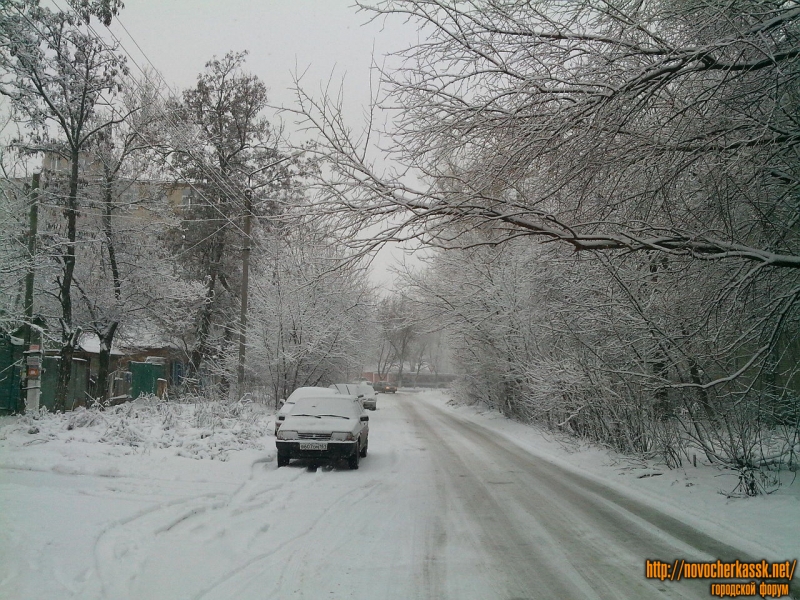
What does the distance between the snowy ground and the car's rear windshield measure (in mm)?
1199

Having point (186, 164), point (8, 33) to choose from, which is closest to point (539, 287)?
point (8, 33)

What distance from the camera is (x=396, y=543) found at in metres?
6.46

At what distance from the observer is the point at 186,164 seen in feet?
96.5

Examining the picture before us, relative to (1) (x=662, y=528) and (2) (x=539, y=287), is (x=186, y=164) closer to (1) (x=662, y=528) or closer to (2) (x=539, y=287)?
(2) (x=539, y=287)

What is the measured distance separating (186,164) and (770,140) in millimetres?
27425

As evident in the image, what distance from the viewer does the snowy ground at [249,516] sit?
496cm

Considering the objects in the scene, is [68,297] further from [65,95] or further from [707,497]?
[707,497]

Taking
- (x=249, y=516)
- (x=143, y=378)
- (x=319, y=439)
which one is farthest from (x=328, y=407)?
(x=143, y=378)

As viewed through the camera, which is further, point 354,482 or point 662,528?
point 354,482

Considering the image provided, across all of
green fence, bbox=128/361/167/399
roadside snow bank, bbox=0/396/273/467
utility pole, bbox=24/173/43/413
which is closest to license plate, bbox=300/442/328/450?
roadside snow bank, bbox=0/396/273/467

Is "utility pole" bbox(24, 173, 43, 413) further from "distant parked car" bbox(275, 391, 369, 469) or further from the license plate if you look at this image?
the license plate

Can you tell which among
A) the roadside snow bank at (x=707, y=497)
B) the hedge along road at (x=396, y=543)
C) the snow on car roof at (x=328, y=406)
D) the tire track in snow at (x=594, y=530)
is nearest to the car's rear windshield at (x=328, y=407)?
the snow on car roof at (x=328, y=406)

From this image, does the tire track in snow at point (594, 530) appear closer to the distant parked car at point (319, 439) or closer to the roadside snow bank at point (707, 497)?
the roadside snow bank at point (707, 497)

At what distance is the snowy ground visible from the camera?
496 cm
